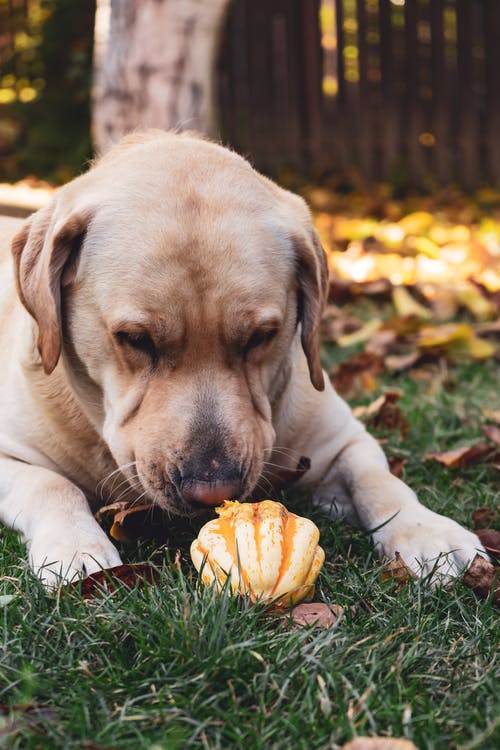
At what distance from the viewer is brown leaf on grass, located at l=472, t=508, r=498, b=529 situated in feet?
10.4

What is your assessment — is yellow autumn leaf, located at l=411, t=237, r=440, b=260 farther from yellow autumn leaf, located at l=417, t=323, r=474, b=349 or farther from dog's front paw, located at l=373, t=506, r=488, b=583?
dog's front paw, located at l=373, t=506, r=488, b=583

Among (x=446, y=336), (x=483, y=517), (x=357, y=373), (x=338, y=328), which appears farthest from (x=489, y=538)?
(x=338, y=328)

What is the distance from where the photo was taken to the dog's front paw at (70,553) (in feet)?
8.36

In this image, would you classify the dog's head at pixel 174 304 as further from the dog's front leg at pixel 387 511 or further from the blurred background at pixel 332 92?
the blurred background at pixel 332 92

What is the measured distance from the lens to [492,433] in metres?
4.01

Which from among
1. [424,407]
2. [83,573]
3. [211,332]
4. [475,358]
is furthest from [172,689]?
[475,358]

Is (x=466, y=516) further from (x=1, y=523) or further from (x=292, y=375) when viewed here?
(x=1, y=523)

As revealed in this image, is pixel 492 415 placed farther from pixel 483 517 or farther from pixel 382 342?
pixel 382 342

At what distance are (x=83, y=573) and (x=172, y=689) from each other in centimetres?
66

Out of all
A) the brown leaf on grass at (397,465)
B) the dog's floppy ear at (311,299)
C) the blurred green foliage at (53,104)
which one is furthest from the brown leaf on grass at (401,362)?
the blurred green foliage at (53,104)

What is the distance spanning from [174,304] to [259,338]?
34 centimetres

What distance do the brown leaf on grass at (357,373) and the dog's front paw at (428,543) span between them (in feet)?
6.36

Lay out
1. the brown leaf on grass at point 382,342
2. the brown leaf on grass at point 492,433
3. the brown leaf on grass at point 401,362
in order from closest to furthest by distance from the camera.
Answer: the brown leaf on grass at point 492,433 → the brown leaf on grass at point 401,362 → the brown leaf on grass at point 382,342

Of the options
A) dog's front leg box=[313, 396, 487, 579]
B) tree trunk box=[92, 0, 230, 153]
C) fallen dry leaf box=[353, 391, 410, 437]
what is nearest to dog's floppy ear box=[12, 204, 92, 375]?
dog's front leg box=[313, 396, 487, 579]
